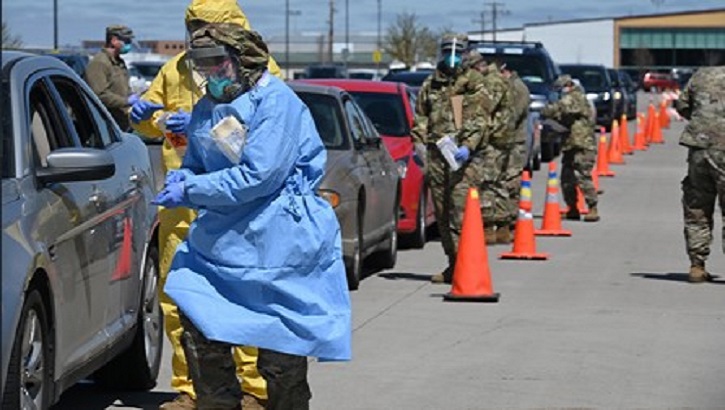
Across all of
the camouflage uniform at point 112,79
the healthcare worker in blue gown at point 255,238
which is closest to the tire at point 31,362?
the healthcare worker in blue gown at point 255,238

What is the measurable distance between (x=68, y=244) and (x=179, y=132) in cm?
87

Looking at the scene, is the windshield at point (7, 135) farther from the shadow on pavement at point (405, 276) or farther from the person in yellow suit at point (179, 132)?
the shadow on pavement at point (405, 276)

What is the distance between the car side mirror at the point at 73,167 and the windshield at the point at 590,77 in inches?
1456

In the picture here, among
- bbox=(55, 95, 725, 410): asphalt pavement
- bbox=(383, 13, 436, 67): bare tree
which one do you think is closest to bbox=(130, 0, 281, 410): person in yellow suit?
bbox=(55, 95, 725, 410): asphalt pavement

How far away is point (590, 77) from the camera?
1756 inches

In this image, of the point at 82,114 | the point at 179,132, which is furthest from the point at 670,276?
the point at 179,132

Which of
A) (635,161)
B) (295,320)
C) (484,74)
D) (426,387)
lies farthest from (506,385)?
(635,161)

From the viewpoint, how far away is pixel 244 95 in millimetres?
6430

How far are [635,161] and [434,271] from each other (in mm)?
19316

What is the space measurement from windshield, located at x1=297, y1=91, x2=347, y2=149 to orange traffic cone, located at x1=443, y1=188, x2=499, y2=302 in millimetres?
1548

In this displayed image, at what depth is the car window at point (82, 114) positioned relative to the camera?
8.00 m

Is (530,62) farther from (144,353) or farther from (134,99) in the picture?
(144,353)

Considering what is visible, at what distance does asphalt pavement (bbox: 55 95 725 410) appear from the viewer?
8.70 meters

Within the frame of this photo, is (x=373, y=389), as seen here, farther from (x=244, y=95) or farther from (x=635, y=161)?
(x=635, y=161)
